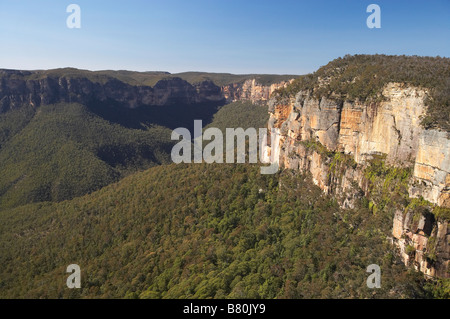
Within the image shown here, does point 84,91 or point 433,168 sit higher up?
point 84,91

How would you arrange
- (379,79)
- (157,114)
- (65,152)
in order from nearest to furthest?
(379,79)
(65,152)
(157,114)

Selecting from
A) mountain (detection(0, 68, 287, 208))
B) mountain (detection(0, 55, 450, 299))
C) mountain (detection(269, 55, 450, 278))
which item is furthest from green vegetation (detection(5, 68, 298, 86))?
mountain (detection(269, 55, 450, 278))

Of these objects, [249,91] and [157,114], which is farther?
[249,91]

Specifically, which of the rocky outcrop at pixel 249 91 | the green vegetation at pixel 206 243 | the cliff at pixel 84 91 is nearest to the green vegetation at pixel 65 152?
the cliff at pixel 84 91

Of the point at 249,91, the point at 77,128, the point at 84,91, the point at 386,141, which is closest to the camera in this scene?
the point at 386,141

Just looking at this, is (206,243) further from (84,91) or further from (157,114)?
(157,114)

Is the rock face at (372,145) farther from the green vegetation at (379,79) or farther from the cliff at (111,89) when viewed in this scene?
the cliff at (111,89)

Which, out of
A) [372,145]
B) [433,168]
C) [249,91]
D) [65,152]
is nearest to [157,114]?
[249,91]
